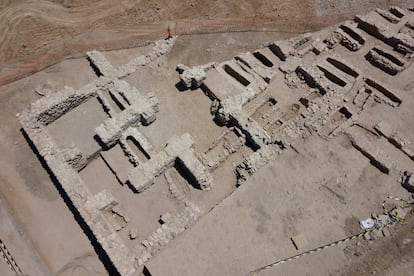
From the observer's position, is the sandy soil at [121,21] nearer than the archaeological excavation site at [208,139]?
No

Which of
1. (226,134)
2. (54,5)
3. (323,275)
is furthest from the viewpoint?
(54,5)

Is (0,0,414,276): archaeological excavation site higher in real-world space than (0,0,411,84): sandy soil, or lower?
lower

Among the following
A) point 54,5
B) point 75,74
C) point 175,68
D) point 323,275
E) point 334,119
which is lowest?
point 323,275

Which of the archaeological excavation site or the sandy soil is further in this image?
the sandy soil

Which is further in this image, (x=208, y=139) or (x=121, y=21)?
(x=121, y=21)

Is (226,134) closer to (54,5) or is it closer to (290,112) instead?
(290,112)

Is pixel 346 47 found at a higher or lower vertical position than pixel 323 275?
higher

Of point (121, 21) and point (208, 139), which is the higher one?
point (121, 21)

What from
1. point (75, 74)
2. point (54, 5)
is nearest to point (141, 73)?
point (75, 74)
